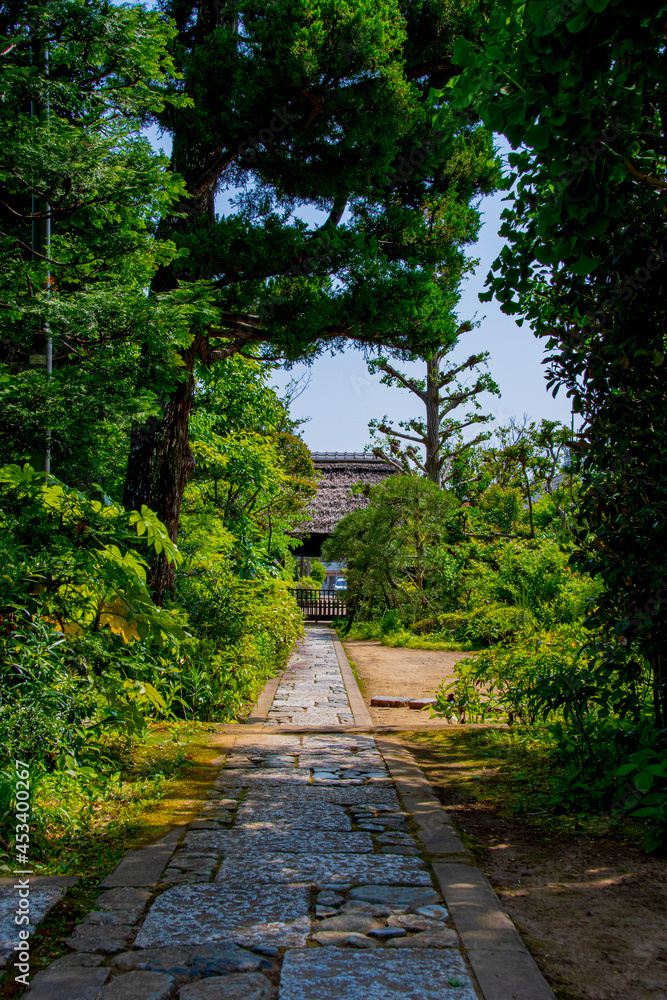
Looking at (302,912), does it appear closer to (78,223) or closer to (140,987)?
(140,987)

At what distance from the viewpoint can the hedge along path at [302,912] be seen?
2223 mm

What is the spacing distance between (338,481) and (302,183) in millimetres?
23533

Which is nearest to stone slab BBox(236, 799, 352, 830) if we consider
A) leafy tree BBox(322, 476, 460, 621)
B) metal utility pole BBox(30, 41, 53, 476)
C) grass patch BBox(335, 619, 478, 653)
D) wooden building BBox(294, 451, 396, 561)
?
metal utility pole BBox(30, 41, 53, 476)

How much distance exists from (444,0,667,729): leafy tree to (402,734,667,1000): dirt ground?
0.88 m

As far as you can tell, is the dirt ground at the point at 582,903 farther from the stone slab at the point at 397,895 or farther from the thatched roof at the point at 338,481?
the thatched roof at the point at 338,481

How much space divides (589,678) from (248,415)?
813 centimetres

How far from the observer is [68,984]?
218cm

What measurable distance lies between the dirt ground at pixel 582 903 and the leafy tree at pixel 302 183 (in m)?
4.34

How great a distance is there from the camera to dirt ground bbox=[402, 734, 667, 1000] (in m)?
2.33

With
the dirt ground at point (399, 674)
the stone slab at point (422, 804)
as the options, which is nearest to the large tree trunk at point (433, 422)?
the dirt ground at point (399, 674)

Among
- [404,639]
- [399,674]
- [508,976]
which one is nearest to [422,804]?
[508,976]

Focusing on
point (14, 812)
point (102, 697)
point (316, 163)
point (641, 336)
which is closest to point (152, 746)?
point (102, 697)

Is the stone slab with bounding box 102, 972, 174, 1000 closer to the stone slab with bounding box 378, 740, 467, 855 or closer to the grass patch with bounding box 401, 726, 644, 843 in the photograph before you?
the stone slab with bounding box 378, 740, 467, 855

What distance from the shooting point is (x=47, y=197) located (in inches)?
181
